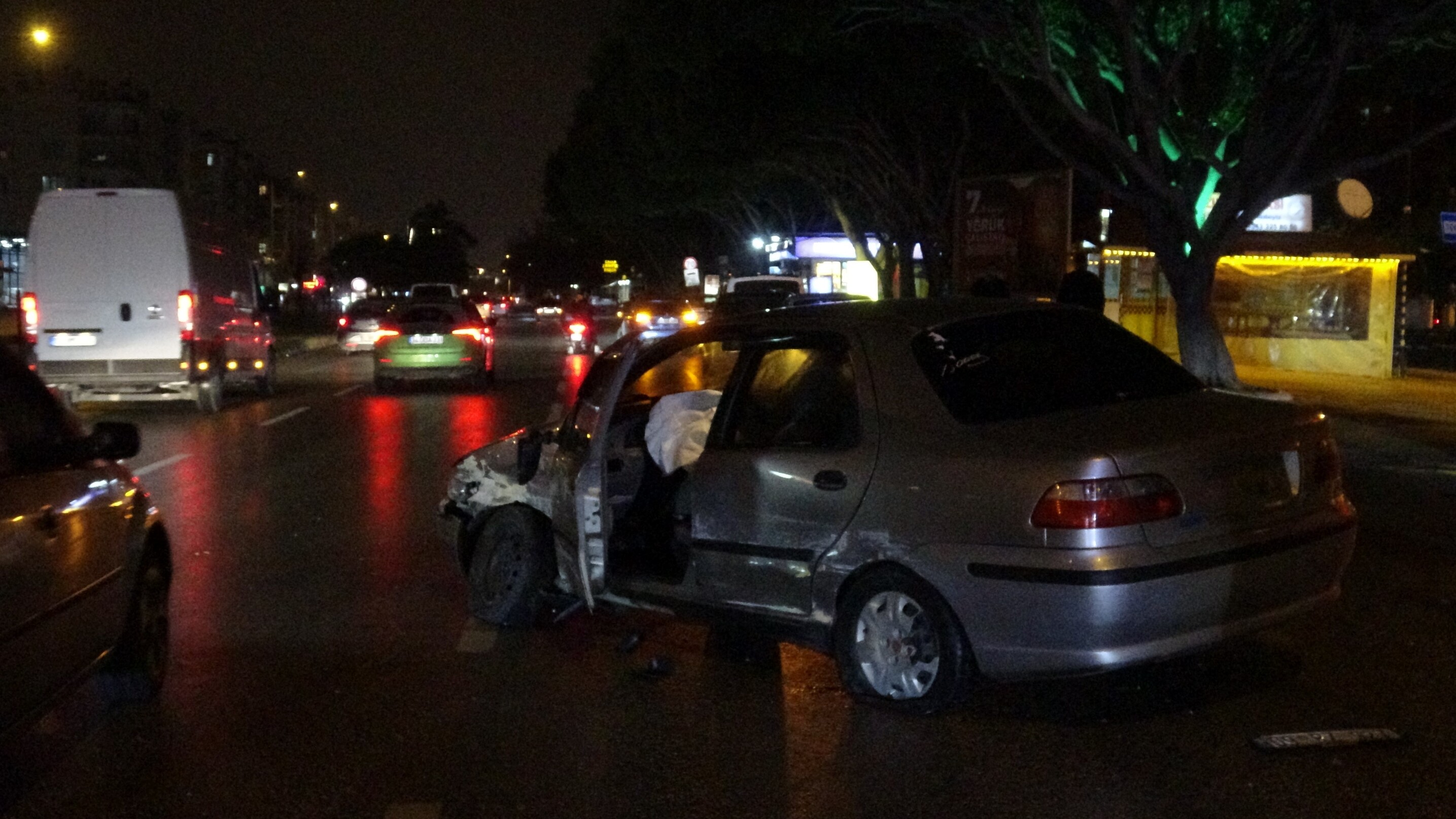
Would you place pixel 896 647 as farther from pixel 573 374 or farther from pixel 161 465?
pixel 573 374

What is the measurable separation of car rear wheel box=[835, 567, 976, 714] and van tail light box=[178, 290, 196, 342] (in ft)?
50.5

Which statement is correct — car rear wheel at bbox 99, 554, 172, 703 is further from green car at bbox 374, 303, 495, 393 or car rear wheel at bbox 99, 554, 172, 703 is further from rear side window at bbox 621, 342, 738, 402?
green car at bbox 374, 303, 495, 393

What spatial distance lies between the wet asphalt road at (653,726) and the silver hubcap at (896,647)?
155 millimetres

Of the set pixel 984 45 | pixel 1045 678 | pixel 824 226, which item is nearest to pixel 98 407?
pixel 984 45

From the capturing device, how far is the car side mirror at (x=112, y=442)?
6.13 metres

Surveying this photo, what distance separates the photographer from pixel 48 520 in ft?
17.8

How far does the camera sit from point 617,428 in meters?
8.27

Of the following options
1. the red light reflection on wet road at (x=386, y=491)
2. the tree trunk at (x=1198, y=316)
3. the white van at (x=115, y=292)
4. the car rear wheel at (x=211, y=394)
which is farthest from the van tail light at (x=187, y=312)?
the tree trunk at (x=1198, y=316)

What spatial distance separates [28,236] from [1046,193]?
14321 millimetres

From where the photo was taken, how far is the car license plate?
20141 mm

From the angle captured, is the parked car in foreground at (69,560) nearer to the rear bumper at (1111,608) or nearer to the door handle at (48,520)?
the door handle at (48,520)

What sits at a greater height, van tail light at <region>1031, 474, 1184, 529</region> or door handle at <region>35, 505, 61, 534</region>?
door handle at <region>35, 505, 61, 534</region>

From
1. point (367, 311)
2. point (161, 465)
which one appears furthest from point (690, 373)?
point (367, 311)

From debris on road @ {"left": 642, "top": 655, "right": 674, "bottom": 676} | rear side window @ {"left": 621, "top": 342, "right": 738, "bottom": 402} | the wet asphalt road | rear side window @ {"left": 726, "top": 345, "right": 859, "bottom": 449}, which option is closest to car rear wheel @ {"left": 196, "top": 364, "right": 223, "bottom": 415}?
the wet asphalt road
